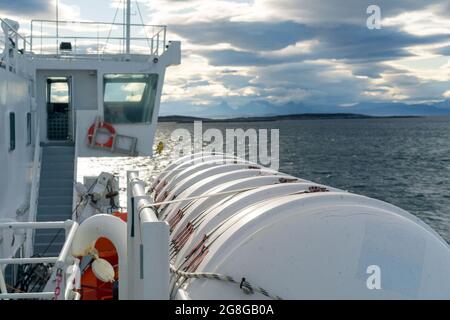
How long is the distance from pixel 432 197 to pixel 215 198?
4193 centimetres

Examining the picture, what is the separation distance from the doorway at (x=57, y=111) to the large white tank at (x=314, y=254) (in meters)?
13.3

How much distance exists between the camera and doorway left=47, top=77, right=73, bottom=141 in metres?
18.7

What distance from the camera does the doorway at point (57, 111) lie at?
18.7m

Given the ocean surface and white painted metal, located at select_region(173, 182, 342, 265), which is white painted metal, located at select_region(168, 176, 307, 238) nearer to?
white painted metal, located at select_region(173, 182, 342, 265)

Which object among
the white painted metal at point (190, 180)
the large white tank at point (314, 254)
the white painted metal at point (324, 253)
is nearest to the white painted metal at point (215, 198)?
the large white tank at point (314, 254)

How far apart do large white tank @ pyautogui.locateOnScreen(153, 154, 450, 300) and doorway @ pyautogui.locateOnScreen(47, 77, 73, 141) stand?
13.3 meters

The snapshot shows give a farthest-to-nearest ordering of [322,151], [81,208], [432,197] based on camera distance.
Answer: [322,151] → [432,197] → [81,208]

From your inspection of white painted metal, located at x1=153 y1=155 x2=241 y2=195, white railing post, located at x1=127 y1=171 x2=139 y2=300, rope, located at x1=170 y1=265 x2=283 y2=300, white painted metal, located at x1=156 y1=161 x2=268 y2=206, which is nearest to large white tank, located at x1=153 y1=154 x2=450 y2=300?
A: rope, located at x1=170 y1=265 x2=283 y2=300

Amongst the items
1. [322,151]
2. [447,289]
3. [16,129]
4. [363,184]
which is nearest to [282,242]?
[447,289]

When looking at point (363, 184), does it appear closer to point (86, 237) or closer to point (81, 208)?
point (81, 208)

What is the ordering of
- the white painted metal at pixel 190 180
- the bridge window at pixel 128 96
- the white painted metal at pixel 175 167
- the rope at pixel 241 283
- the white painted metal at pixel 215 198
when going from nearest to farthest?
1. the rope at pixel 241 283
2. the white painted metal at pixel 215 198
3. the white painted metal at pixel 190 180
4. the white painted metal at pixel 175 167
5. the bridge window at pixel 128 96

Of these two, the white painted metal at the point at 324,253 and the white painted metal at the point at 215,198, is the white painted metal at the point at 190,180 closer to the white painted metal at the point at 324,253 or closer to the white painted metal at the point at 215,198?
the white painted metal at the point at 215,198

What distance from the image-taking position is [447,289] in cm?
575

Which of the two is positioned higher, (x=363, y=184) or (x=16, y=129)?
(x=16, y=129)
